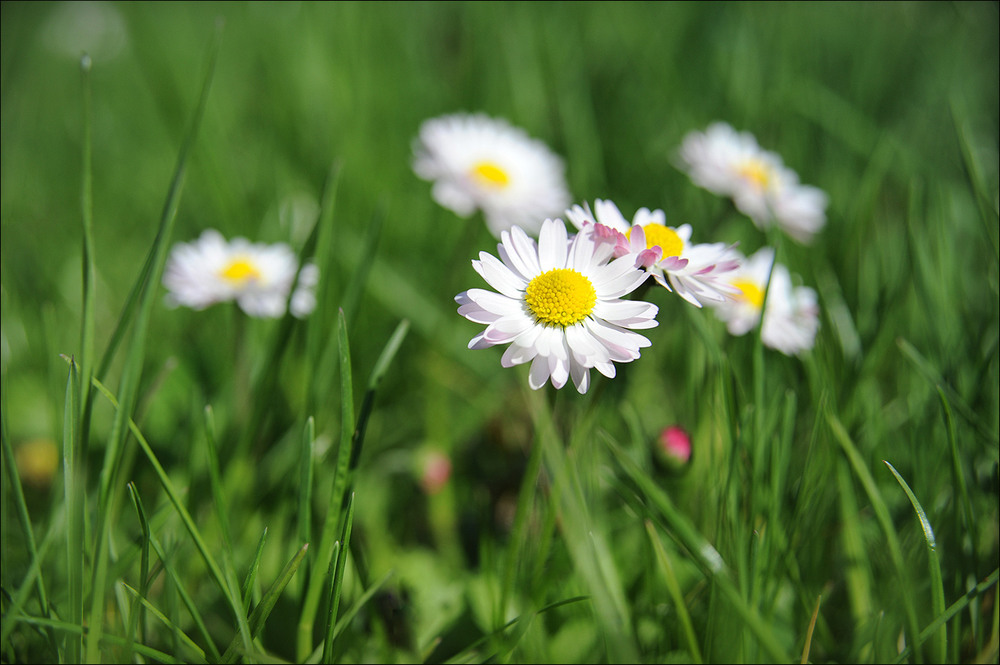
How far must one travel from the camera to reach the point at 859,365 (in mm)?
953

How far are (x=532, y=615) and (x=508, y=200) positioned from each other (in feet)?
→ 3.01

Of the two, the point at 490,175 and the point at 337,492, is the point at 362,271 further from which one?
the point at 490,175

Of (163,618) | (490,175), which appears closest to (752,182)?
(490,175)

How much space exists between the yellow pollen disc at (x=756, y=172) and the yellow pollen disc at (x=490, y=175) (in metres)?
0.48

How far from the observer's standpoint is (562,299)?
0.67 m

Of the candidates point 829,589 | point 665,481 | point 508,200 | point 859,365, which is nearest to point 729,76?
point 508,200

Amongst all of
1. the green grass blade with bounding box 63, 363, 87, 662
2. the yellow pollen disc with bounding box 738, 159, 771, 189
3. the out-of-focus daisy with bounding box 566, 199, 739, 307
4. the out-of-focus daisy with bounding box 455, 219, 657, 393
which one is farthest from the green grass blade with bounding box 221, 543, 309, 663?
the yellow pollen disc with bounding box 738, 159, 771, 189

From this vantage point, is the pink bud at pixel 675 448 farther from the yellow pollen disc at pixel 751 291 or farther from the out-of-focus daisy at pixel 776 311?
the yellow pollen disc at pixel 751 291

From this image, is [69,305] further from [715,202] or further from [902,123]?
[902,123]

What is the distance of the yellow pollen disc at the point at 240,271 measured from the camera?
111 cm

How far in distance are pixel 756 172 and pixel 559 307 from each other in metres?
0.88

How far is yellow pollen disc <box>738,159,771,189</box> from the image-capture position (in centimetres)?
130

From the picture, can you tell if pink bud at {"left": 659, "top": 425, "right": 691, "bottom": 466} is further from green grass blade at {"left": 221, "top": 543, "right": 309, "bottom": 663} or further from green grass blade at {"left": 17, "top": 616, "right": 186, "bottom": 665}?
green grass blade at {"left": 17, "top": 616, "right": 186, "bottom": 665}

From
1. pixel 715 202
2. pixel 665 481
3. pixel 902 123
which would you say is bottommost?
pixel 665 481
